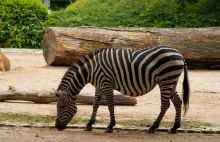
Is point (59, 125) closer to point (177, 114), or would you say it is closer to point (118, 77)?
point (118, 77)

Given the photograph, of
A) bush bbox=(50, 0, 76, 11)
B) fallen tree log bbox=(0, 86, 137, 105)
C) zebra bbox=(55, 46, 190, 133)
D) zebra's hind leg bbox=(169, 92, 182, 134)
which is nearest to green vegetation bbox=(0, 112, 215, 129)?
zebra's hind leg bbox=(169, 92, 182, 134)

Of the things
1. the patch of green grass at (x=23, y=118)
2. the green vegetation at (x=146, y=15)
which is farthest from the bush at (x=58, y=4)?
the patch of green grass at (x=23, y=118)

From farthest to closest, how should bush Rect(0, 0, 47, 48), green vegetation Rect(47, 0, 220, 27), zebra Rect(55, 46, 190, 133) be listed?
green vegetation Rect(47, 0, 220, 27)
bush Rect(0, 0, 47, 48)
zebra Rect(55, 46, 190, 133)

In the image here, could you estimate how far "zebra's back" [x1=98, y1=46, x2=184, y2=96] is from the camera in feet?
34.9

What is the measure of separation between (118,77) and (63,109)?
0.99 metres

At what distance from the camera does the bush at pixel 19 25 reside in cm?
2616

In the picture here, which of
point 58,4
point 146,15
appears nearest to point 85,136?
point 146,15

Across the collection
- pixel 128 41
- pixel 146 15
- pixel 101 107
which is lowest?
pixel 101 107

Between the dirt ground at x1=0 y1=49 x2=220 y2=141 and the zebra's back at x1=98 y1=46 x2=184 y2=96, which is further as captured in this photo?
the zebra's back at x1=98 y1=46 x2=184 y2=96

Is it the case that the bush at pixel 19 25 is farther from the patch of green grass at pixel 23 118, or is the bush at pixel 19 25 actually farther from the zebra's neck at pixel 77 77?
the zebra's neck at pixel 77 77

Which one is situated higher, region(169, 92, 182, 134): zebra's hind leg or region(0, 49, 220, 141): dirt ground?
region(169, 92, 182, 134): zebra's hind leg

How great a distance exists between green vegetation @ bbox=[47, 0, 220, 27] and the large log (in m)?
6.42

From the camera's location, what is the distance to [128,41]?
19.9m

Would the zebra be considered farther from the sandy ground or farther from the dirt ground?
the dirt ground
